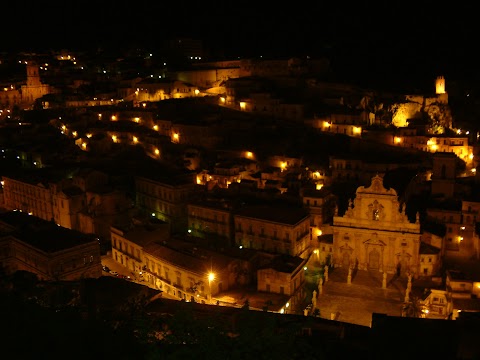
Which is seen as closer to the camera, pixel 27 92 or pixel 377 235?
pixel 377 235

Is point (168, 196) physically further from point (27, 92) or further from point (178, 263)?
point (27, 92)

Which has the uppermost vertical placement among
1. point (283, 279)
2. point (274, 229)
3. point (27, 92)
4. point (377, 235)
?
→ point (27, 92)

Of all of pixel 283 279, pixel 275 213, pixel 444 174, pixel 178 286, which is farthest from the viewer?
pixel 444 174

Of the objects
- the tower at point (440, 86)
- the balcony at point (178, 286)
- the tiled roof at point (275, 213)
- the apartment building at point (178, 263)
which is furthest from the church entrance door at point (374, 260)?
the tower at point (440, 86)

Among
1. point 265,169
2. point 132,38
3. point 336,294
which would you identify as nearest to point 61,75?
point 132,38

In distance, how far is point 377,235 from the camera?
3947cm

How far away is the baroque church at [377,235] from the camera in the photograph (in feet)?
126

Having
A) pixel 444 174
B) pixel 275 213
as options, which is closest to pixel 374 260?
pixel 275 213

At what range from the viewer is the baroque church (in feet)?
126

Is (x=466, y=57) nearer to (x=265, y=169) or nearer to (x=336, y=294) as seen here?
(x=265, y=169)

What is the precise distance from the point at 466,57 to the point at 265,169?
4592cm

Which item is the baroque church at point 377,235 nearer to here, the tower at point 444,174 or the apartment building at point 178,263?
the tower at point 444,174

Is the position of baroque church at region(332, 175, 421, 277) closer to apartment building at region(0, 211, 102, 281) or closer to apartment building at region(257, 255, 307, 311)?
apartment building at region(257, 255, 307, 311)

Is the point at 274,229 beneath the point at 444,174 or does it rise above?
beneath
